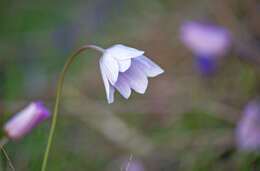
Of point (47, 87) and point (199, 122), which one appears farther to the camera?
point (47, 87)

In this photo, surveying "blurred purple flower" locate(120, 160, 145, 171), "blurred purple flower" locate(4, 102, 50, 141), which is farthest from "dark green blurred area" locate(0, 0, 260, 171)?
"blurred purple flower" locate(4, 102, 50, 141)

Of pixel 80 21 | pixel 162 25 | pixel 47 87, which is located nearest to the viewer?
pixel 47 87

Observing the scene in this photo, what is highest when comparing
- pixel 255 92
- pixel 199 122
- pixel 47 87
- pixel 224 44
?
pixel 224 44

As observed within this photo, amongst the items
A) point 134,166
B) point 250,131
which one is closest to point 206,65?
point 250,131

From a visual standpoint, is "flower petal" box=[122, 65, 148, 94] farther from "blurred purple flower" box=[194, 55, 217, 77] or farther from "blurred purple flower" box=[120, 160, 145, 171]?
"blurred purple flower" box=[194, 55, 217, 77]

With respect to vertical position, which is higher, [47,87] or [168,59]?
[168,59]

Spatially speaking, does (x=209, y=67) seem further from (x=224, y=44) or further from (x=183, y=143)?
(x=183, y=143)

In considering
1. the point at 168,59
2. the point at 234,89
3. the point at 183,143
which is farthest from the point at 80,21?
the point at 183,143

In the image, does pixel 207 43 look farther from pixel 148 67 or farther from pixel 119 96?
pixel 148 67
